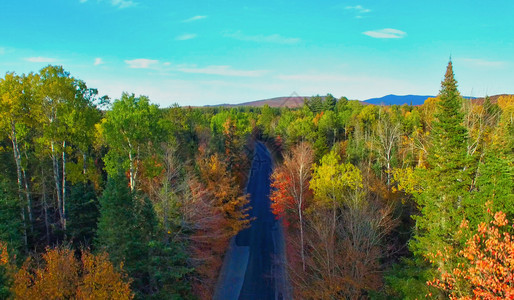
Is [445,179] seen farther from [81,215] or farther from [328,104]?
[328,104]

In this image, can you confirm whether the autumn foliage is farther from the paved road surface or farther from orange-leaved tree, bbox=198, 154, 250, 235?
orange-leaved tree, bbox=198, 154, 250, 235

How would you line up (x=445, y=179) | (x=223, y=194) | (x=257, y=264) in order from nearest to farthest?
(x=445, y=179) < (x=223, y=194) < (x=257, y=264)

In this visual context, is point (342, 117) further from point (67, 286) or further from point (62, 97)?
point (67, 286)

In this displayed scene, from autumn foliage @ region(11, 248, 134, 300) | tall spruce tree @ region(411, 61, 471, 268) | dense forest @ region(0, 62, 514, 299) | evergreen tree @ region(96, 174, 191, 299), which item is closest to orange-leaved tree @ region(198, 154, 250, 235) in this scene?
dense forest @ region(0, 62, 514, 299)

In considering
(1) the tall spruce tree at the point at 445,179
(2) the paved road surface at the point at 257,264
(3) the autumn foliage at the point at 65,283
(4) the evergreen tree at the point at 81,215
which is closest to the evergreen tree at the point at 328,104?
(2) the paved road surface at the point at 257,264

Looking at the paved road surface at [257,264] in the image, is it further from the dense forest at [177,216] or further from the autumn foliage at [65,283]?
the autumn foliage at [65,283]

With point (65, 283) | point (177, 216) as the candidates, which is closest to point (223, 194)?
point (177, 216)

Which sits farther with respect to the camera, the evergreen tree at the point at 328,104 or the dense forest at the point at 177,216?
the evergreen tree at the point at 328,104

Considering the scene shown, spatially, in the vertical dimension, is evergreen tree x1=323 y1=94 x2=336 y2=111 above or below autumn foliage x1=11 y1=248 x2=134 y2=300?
above

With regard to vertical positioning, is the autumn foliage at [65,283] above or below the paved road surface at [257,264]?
above
